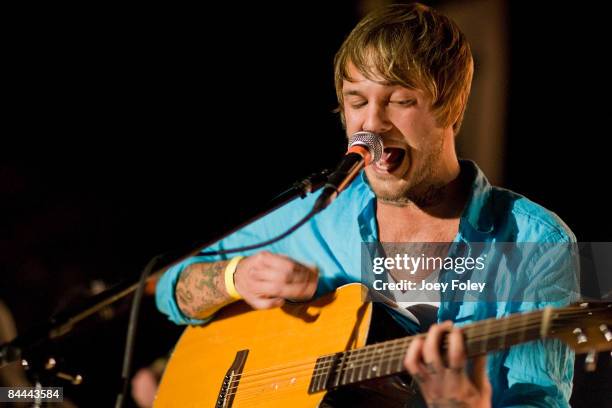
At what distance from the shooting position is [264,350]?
2236 mm

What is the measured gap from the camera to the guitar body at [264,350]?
2043 millimetres

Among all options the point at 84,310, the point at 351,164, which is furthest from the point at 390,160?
the point at 84,310

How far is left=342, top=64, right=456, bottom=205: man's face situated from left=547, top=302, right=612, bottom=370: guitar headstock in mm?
817

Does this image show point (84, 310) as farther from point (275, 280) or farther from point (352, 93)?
point (352, 93)

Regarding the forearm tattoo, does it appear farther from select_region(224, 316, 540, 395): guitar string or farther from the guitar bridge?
select_region(224, 316, 540, 395): guitar string

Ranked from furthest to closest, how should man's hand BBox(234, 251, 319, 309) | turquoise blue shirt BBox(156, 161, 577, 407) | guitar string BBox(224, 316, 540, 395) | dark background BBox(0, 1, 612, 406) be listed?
dark background BBox(0, 1, 612, 406)
man's hand BBox(234, 251, 319, 309)
turquoise blue shirt BBox(156, 161, 577, 407)
guitar string BBox(224, 316, 540, 395)

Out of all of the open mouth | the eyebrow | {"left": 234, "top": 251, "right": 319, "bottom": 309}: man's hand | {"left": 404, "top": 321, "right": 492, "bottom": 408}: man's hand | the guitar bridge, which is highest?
the eyebrow

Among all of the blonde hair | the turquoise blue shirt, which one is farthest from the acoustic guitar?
the blonde hair

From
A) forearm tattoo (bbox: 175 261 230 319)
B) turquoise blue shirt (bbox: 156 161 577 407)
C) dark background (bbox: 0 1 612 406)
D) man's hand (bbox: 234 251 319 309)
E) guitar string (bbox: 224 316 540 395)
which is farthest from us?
dark background (bbox: 0 1 612 406)

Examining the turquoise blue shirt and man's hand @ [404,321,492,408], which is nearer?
man's hand @ [404,321,492,408]

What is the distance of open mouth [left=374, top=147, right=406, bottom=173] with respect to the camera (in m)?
2.30

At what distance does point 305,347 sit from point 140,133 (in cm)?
202

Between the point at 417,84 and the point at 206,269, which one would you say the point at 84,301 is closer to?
the point at 206,269

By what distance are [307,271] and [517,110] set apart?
5.15 feet
